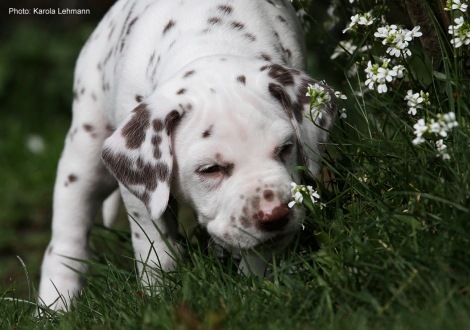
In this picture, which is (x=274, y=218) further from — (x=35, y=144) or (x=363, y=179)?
(x=35, y=144)

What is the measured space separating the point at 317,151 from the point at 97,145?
1.78 meters

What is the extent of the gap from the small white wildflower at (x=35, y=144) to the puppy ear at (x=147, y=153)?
4.78 m

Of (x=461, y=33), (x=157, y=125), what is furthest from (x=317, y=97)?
(x=157, y=125)

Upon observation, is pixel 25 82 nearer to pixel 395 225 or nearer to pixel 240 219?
pixel 240 219

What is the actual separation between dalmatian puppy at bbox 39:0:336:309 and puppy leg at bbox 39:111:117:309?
32 centimetres

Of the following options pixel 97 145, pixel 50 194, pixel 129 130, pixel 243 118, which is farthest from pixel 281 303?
pixel 50 194

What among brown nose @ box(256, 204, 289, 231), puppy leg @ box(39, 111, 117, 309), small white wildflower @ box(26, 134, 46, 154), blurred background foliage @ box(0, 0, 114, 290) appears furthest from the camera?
small white wildflower @ box(26, 134, 46, 154)

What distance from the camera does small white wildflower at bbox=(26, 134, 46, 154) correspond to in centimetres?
788

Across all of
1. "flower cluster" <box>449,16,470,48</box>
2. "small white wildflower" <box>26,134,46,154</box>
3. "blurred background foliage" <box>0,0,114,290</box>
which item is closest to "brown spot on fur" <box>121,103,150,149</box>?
"flower cluster" <box>449,16,470,48</box>

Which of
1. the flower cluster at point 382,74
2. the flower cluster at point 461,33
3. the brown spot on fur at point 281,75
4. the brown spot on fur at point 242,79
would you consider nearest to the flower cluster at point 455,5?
the flower cluster at point 461,33

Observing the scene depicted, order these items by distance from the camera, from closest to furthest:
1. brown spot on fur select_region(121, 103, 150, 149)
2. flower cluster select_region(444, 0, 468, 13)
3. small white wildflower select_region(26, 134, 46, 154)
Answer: flower cluster select_region(444, 0, 468, 13) < brown spot on fur select_region(121, 103, 150, 149) < small white wildflower select_region(26, 134, 46, 154)

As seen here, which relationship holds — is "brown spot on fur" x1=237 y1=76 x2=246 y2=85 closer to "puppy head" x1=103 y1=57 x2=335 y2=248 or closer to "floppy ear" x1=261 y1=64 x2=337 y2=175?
"puppy head" x1=103 y1=57 x2=335 y2=248

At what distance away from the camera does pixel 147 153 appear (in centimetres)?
328

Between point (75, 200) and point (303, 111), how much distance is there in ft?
6.44
